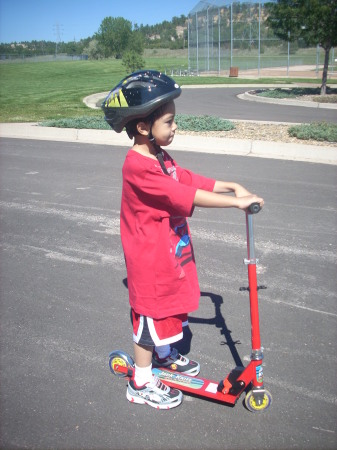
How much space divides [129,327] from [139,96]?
180 cm

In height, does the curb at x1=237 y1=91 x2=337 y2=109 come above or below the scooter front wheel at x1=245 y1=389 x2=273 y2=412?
above

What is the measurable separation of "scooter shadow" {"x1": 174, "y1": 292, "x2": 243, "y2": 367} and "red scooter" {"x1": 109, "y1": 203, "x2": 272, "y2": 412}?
12.7 inches

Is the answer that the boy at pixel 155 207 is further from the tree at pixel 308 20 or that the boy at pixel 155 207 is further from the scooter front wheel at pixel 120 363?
the tree at pixel 308 20

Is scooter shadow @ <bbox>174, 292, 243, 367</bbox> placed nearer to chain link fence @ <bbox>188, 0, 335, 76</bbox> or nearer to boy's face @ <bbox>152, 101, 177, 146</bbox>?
boy's face @ <bbox>152, 101, 177, 146</bbox>

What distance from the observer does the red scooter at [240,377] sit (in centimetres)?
236

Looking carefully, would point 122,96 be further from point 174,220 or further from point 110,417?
point 110,417

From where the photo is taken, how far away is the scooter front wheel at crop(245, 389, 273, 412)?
2531 mm

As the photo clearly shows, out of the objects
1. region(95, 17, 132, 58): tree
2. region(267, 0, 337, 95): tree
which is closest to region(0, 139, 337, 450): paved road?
region(267, 0, 337, 95): tree

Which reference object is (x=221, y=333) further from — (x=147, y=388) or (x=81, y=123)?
(x=81, y=123)

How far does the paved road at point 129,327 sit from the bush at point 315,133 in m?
3.06

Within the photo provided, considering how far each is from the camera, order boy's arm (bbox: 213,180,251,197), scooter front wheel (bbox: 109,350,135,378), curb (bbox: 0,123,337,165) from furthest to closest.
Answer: curb (bbox: 0,123,337,165) → scooter front wheel (bbox: 109,350,135,378) → boy's arm (bbox: 213,180,251,197)

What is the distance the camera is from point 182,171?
8.43 feet

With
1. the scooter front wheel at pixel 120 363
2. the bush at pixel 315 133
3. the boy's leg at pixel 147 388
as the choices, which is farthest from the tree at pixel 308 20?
the boy's leg at pixel 147 388

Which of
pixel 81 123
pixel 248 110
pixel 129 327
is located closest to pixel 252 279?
pixel 129 327
